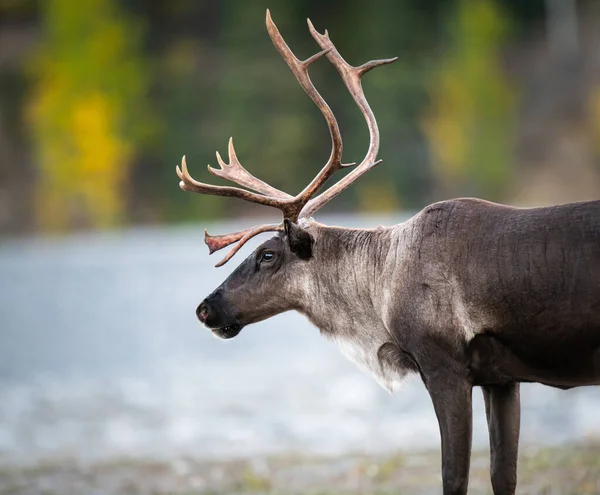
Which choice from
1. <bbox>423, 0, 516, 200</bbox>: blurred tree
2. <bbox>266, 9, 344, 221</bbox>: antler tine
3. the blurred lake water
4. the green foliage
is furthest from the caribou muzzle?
<bbox>423, 0, 516, 200</bbox>: blurred tree

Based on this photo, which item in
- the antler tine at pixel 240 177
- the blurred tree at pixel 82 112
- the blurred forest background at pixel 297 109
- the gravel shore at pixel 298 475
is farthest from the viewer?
the blurred forest background at pixel 297 109

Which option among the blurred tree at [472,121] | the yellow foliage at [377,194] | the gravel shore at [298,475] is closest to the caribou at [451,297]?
the gravel shore at [298,475]

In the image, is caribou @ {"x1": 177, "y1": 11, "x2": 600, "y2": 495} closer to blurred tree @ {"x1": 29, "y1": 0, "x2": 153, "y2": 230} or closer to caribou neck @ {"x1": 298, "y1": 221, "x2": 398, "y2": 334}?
caribou neck @ {"x1": 298, "y1": 221, "x2": 398, "y2": 334}

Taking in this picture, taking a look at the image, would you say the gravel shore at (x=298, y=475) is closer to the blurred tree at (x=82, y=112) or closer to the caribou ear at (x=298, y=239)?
the caribou ear at (x=298, y=239)

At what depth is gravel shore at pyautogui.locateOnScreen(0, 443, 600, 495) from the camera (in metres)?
7.77

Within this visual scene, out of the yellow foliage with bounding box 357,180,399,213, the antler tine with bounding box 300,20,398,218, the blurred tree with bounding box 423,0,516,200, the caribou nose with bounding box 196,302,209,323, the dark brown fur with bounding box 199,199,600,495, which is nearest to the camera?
the dark brown fur with bounding box 199,199,600,495

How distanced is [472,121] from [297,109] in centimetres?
652

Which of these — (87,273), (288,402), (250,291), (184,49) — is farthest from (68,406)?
(184,49)

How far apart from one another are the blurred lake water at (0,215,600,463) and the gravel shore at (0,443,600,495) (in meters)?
0.83

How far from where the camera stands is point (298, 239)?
20.6ft

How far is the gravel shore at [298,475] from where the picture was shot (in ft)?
25.5

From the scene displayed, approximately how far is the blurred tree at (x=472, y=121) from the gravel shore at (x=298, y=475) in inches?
1151

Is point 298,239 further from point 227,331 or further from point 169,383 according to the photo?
point 169,383

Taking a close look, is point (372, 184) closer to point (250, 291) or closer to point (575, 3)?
point (575, 3)
